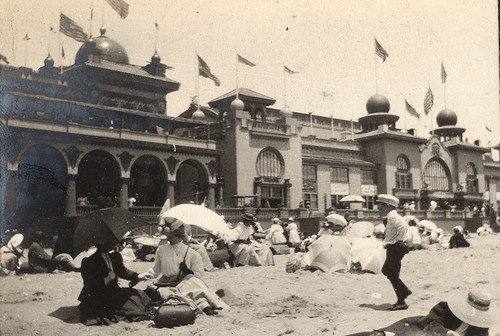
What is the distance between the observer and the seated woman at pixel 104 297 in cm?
756

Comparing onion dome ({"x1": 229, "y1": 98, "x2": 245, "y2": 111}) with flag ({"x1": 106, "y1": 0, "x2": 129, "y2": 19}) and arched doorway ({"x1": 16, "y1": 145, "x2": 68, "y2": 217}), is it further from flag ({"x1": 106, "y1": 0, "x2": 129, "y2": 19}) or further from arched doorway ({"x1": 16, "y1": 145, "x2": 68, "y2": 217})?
flag ({"x1": 106, "y1": 0, "x2": 129, "y2": 19})

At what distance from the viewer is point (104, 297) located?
301 inches

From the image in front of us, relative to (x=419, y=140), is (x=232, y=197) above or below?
below

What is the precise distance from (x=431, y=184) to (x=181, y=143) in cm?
2809

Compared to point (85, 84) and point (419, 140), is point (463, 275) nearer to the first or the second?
point (85, 84)

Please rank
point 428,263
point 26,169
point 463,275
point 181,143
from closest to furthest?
point 463,275 < point 428,263 < point 26,169 < point 181,143

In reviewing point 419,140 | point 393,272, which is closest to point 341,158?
point 419,140

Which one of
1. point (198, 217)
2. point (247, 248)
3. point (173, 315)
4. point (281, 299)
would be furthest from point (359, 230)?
point (173, 315)

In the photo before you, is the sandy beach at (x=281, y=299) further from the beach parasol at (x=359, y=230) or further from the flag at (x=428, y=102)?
the flag at (x=428, y=102)

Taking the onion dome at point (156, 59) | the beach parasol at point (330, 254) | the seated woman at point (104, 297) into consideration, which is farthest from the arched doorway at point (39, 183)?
the seated woman at point (104, 297)

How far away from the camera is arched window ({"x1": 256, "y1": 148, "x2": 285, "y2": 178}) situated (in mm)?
35188

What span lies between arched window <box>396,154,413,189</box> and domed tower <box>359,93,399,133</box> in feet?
15.7

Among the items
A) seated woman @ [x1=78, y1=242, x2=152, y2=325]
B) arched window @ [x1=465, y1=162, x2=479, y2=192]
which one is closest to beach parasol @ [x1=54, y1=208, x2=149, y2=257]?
seated woman @ [x1=78, y1=242, x2=152, y2=325]

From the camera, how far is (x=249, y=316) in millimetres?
8023
